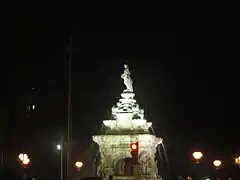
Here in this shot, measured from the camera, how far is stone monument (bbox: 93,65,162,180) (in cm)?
3612

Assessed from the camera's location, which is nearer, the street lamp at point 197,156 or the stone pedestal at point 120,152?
the street lamp at point 197,156

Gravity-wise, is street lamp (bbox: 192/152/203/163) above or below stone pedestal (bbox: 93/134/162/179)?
below

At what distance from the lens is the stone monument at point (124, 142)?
119 ft

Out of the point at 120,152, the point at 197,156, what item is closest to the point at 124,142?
the point at 120,152

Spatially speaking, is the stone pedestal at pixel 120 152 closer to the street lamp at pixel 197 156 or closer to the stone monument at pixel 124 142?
the stone monument at pixel 124 142

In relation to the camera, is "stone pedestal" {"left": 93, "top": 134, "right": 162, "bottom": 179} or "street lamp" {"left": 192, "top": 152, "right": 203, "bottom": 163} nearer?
"street lamp" {"left": 192, "top": 152, "right": 203, "bottom": 163}

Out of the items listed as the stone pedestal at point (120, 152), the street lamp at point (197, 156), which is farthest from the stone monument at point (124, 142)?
the street lamp at point (197, 156)

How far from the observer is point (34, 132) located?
58.7 m

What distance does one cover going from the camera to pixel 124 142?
36.1 metres

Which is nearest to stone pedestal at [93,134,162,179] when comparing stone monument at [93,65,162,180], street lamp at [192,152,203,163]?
stone monument at [93,65,162,180]

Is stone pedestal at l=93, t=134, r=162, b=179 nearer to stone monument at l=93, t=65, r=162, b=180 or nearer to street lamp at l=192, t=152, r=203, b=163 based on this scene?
stone monument at l=93, t=65, r=162, b=180

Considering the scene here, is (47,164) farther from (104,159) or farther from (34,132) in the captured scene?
(104,159)

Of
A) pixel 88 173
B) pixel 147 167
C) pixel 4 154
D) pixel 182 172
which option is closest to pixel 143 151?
pixel 147 167

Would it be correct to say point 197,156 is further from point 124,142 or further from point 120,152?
point 120,152
